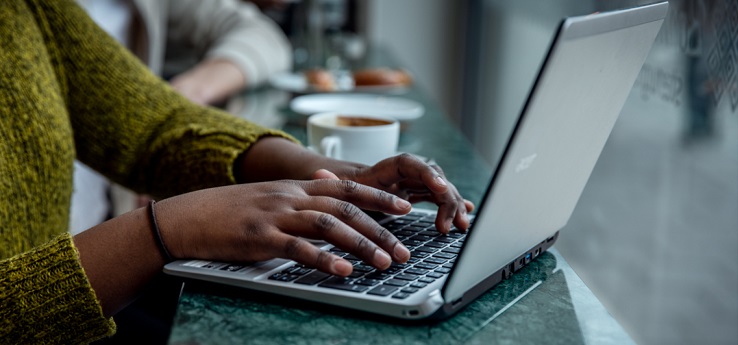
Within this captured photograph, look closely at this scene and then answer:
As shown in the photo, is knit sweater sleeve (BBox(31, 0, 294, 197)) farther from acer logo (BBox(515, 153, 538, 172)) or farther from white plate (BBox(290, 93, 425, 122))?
acer logo (BBox(515, 153, 538, 172))

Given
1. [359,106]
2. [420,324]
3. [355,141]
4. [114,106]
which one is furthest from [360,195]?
[359,106]

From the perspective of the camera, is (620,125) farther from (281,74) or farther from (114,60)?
(114,60)

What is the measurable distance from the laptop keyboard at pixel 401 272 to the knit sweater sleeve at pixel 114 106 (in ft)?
1.23

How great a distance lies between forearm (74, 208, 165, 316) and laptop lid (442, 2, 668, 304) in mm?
249

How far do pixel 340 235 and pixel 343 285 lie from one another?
4 cm

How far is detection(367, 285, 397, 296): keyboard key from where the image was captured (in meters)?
0.53

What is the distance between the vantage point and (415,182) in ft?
2.45

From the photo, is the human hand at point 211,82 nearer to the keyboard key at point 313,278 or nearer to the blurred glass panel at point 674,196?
the blurred glass panel at point 674,196

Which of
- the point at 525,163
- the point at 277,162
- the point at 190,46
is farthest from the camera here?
the point at 190,46

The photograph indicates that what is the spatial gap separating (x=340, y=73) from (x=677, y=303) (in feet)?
2.78

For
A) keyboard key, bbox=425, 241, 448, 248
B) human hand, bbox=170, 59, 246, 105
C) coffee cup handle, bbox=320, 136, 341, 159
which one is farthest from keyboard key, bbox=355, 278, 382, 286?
human hand, bbox=170, 59, 246, 105

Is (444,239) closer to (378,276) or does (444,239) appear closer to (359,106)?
(378,276)

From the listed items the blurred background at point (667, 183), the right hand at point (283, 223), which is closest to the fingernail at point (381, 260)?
the right hand at point (283, 223)

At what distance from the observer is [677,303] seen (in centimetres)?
140
